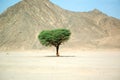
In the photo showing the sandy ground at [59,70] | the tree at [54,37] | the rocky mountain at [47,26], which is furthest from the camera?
the rocky mountain at [47,26]

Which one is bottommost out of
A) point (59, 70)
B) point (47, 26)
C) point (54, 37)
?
point (59, 70)

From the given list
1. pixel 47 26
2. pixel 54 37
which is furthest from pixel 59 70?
pixel 47 26

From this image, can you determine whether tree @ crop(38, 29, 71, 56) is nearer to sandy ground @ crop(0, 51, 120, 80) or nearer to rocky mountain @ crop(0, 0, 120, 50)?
sandy ground @ crop(0, 51, 120, 80)

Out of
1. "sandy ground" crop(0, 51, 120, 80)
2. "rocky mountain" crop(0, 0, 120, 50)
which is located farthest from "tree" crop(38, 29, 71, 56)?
"rocky mountain" crop(0, 0, 120, 50)

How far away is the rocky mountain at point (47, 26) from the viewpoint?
410 ft

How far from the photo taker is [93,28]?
147625mm

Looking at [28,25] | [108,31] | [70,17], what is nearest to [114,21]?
[108,31]

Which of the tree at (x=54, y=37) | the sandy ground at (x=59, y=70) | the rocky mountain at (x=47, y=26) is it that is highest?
the rocky mountain at (x=47, y=26)

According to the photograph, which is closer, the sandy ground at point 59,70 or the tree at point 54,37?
the sandy ground at point 59,70

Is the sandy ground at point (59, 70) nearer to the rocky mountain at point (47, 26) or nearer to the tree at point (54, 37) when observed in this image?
the tree at point (54, 37)

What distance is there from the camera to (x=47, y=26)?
13625 cm

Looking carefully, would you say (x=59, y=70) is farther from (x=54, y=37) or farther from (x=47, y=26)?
(x=47, y=26)

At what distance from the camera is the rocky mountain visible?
124825mm

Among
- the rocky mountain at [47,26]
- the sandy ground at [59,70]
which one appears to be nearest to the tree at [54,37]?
the sandy ground at [59,70]
